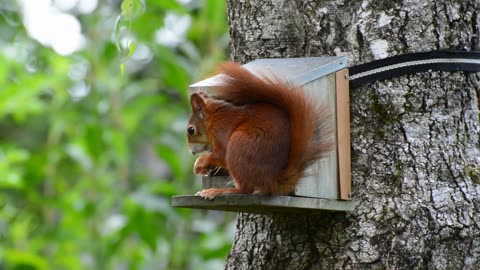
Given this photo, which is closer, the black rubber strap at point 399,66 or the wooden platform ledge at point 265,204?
the wooden platform ledge at point 265,204

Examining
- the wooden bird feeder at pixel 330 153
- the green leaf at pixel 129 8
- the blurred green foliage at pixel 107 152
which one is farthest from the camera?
the blurred green foliage at pixel 107 152

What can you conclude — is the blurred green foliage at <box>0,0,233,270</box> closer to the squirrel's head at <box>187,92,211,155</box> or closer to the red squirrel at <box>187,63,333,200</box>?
the squirrel's head at <box>187,92,211,155</box>

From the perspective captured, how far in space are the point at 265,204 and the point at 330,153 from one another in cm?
25

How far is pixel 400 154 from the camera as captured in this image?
6.91 ft

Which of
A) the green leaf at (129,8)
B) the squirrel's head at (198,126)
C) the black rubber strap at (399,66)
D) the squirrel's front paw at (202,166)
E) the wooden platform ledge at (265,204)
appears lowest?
the wooden platform ledge at (265,204)

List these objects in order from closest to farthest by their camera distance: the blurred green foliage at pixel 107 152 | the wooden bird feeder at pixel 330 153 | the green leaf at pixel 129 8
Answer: the green leaf at pixel 129 8
the wooden bird feeder at pixel 330 153
the blurred green foliage at pixel 107 152

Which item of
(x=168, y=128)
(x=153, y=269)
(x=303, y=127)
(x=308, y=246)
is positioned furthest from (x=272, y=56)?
(x=153, y=269)

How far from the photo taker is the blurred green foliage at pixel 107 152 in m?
3.83

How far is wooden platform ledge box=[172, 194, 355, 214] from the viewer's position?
193 cm

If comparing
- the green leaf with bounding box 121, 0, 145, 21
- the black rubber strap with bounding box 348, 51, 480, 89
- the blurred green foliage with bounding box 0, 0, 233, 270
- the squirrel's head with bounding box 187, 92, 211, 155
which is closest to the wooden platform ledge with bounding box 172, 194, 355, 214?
the squirrel's head with bounding box 187, 92, 211, 155

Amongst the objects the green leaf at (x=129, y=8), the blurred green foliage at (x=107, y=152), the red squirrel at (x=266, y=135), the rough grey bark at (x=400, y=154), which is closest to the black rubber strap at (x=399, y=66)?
the rough grey bark at (x=400, y=154)

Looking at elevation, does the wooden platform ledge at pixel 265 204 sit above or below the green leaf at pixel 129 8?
below

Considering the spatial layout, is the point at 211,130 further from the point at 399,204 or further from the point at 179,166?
the point at 179,166

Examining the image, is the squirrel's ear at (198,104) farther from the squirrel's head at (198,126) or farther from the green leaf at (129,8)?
the green leaf at (129,8)
